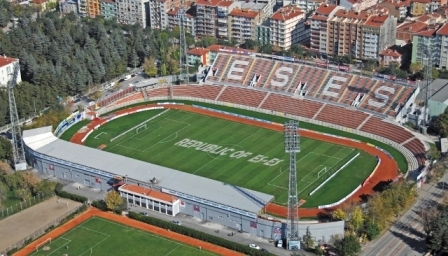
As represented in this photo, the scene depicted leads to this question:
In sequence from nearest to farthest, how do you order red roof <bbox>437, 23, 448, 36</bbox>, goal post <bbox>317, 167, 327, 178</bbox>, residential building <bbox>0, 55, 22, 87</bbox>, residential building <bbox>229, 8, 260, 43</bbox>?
goal post <bbox>317, 167, 327, 178</bbox>, residential building <bbox>0, 55, 22, 87</bbox>, red roof <bbox>437, 23, 448, 36</bbox>, residential building <bbox>229, 8, 260, 43</bbox>

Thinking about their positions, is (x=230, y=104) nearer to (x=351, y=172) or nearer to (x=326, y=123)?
(x=326, y=123)

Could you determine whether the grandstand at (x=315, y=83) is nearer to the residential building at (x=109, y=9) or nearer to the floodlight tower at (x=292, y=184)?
the floodlight tower at (x=292, y=184)

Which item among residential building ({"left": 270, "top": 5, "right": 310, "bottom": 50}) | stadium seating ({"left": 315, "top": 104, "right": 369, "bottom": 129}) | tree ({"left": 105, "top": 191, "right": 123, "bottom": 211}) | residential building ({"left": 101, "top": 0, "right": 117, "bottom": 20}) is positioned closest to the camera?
tree ({"left": 105, "top": 191, "right": 123, "bottom": 211})

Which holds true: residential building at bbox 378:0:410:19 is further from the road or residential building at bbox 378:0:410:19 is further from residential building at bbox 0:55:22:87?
residential building at bbox 0:55:22:87

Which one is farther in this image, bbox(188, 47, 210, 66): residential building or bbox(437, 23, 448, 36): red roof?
bbox(188, 47, 210, 66): residential building

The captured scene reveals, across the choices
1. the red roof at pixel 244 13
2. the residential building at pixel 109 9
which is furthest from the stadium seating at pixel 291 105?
the residential building at pixel 109 9

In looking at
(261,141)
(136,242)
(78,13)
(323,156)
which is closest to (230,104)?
(261,141)

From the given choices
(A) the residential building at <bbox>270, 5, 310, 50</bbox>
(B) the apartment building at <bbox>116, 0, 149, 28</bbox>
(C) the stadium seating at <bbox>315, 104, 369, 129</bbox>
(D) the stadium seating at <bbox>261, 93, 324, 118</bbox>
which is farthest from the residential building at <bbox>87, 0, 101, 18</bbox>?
(C) the stadium seating at <bbox>315, 104, 369, 129</bbox>

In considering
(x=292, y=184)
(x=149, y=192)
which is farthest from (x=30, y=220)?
(x=292, y=184)
